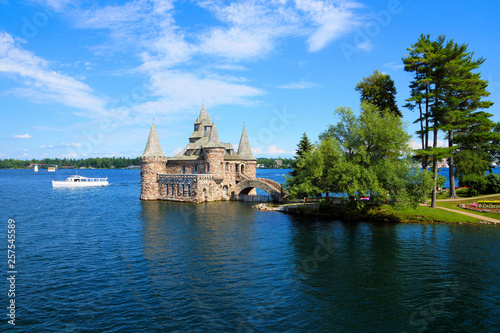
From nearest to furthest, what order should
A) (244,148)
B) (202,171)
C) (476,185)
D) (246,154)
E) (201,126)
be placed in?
(476,185) < (202,171) < (246,154) < (244,148) < (201,126)

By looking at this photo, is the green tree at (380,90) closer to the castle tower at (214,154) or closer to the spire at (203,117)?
the castle tower at (214,154)

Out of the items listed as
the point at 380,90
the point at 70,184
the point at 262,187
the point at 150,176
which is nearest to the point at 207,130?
the point at 150,176

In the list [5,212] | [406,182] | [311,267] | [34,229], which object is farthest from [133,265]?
[5,212]

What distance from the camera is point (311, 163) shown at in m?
42.8

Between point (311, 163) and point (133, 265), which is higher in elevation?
point (311, 163)

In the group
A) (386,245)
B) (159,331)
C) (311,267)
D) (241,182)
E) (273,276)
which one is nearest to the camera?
(159,331)

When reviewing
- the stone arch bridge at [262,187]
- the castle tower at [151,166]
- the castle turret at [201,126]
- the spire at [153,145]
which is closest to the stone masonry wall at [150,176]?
the castle tower at [151,166]

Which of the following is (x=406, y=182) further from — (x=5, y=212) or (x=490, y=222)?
(x=5, y=212)

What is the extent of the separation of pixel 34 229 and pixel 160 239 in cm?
1651

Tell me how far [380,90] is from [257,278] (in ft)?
139

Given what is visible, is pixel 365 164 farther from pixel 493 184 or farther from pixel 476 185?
pixel 493 184

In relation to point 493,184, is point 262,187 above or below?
below

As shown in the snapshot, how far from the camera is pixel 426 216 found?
38094 mm

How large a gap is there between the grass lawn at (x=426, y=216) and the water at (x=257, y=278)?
2090 millimetres
